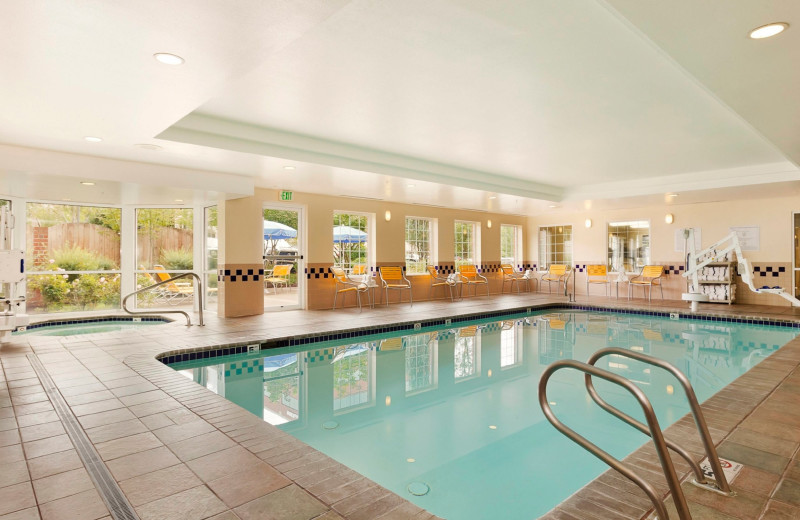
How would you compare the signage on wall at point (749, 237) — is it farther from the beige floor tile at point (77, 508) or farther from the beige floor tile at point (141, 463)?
the beige floor tile at point (77, 508)

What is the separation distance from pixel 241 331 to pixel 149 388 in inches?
99.2

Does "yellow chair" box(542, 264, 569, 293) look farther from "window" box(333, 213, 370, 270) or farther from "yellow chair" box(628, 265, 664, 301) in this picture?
"window" box(333, 213, 370, 270)

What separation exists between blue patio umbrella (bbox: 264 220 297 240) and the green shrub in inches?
61.9

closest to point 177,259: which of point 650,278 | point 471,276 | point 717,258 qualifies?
point 471,276

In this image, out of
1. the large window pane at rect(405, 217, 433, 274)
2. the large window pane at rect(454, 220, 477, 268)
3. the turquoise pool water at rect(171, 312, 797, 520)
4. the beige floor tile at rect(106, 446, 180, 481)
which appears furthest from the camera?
the large window pane at rect(454, 220, 477, 268)

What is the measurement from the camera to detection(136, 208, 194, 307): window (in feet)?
27.0

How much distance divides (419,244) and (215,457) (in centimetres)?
865

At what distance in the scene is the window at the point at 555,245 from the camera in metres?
12.2

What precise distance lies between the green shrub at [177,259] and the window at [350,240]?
280cm

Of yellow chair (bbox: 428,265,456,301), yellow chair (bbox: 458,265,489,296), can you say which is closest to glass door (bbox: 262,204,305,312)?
yellow chair (bbox: 428,265,456,301)

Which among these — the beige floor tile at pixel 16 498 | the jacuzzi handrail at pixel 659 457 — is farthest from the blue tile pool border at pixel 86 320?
the jacuzzi handrail at pixel 659 457

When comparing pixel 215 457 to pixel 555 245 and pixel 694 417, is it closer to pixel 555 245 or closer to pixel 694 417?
pixel 694 417

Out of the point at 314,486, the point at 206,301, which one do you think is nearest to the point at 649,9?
the point at 314,486

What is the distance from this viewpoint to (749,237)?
30.0 ft
